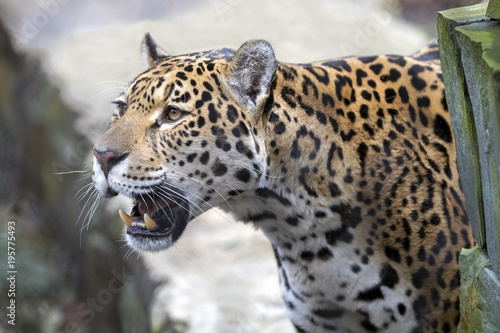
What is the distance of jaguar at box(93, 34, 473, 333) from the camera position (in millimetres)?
4148

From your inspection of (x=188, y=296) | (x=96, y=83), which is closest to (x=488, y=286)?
(x=188, y=296)

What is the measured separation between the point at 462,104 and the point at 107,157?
2117 mm

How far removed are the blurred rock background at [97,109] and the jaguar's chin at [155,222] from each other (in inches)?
118

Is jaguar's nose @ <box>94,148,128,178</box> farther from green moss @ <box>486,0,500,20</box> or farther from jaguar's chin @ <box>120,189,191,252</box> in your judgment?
green moss @ <box>486,0,500,20</box>

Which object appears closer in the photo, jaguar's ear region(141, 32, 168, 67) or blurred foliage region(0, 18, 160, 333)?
jaguar's ear region(141, 32, 168, 67)

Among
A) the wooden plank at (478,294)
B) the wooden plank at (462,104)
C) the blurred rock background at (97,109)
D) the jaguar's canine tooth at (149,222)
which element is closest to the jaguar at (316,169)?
the jaguar's canine tooth at (149,222)

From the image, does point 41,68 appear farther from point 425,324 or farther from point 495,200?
point 495,200

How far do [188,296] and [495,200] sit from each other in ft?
13.8

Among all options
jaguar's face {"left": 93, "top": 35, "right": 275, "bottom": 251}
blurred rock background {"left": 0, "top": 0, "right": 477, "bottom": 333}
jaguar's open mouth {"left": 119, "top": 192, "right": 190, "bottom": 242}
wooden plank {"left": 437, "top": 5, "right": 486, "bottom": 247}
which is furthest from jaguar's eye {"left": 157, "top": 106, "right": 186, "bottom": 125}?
blurred rock background {"left": 0, "top": 0, "right": 477, "bottom": 333}

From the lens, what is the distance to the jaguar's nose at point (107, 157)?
403 cm

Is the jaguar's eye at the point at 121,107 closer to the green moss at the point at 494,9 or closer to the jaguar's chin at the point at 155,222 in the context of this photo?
the jaguar's chin at the point at 155,222

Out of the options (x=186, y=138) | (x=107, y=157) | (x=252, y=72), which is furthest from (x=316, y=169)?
(x=107, y=157)

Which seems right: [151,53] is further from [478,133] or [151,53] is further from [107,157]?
[478,133]

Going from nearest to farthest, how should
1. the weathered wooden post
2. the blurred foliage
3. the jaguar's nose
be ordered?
the weathered wooden post, the jaguar's nose, the blurred foliage
